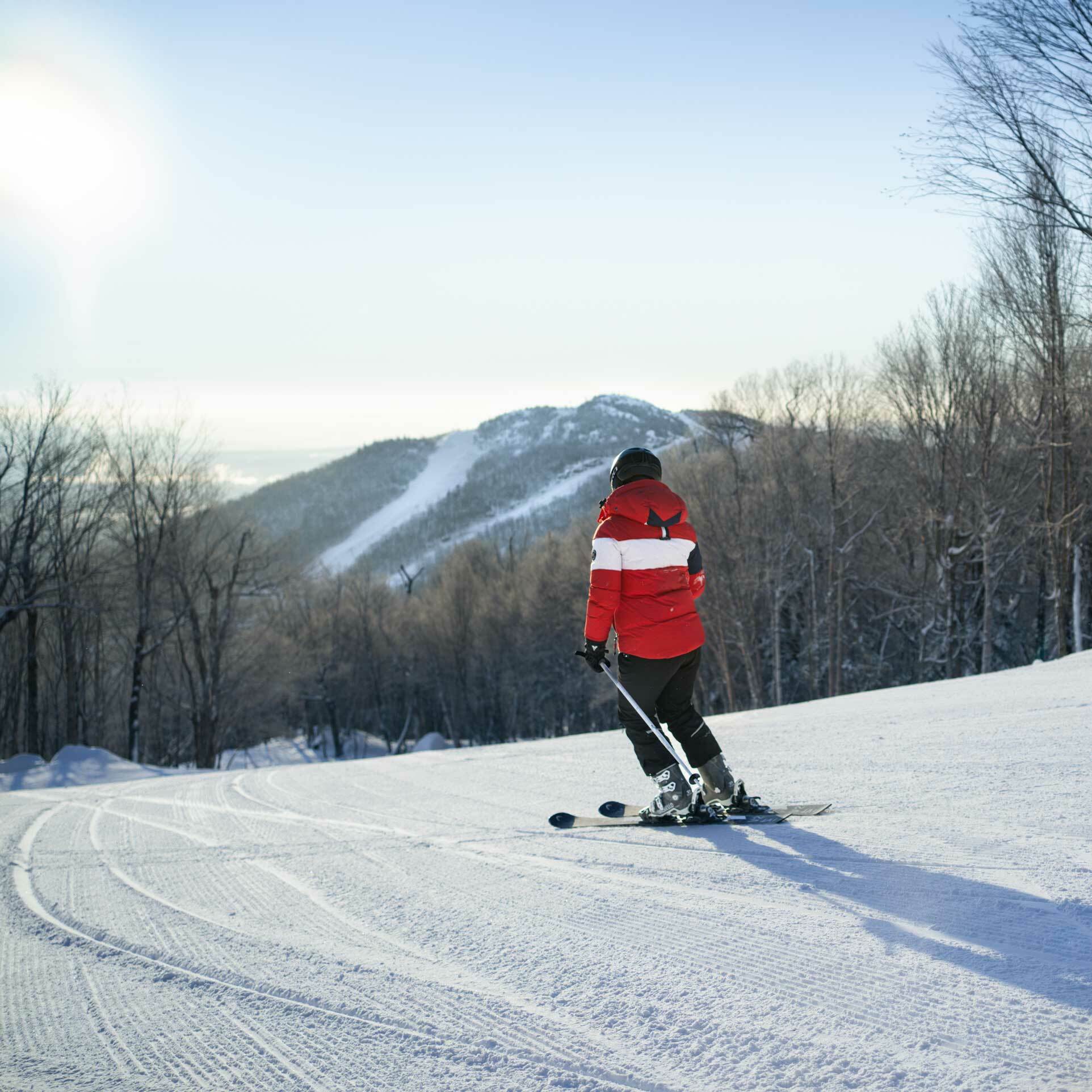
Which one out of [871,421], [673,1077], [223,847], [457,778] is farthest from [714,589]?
[673,1077]

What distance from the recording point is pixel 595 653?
4.25 m

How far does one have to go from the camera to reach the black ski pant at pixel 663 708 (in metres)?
4.39

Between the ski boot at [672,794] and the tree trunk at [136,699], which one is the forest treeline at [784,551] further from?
the ski boot at [672,794]

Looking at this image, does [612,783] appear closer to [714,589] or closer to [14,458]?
[14,458]

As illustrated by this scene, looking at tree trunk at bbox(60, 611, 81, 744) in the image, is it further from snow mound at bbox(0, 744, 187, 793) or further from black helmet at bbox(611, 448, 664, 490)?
black helmet at bbox(611, 448, 664, 490)

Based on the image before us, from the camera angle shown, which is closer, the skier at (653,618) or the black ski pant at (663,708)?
the skier at (653,618)

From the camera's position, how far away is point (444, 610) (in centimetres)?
5800

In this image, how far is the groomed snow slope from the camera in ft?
7.15

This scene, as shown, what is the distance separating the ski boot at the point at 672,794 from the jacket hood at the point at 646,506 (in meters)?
1.27

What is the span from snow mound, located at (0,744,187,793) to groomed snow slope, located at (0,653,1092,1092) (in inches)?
361

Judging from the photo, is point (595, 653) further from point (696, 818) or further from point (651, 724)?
point (696, 818)

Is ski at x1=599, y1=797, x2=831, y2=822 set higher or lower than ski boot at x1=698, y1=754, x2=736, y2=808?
lower


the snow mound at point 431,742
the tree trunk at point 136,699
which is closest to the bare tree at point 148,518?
the tree trunk at point 136,699

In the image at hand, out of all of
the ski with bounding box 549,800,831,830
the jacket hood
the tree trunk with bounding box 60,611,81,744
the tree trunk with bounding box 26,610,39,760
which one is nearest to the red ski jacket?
the jacket hood
